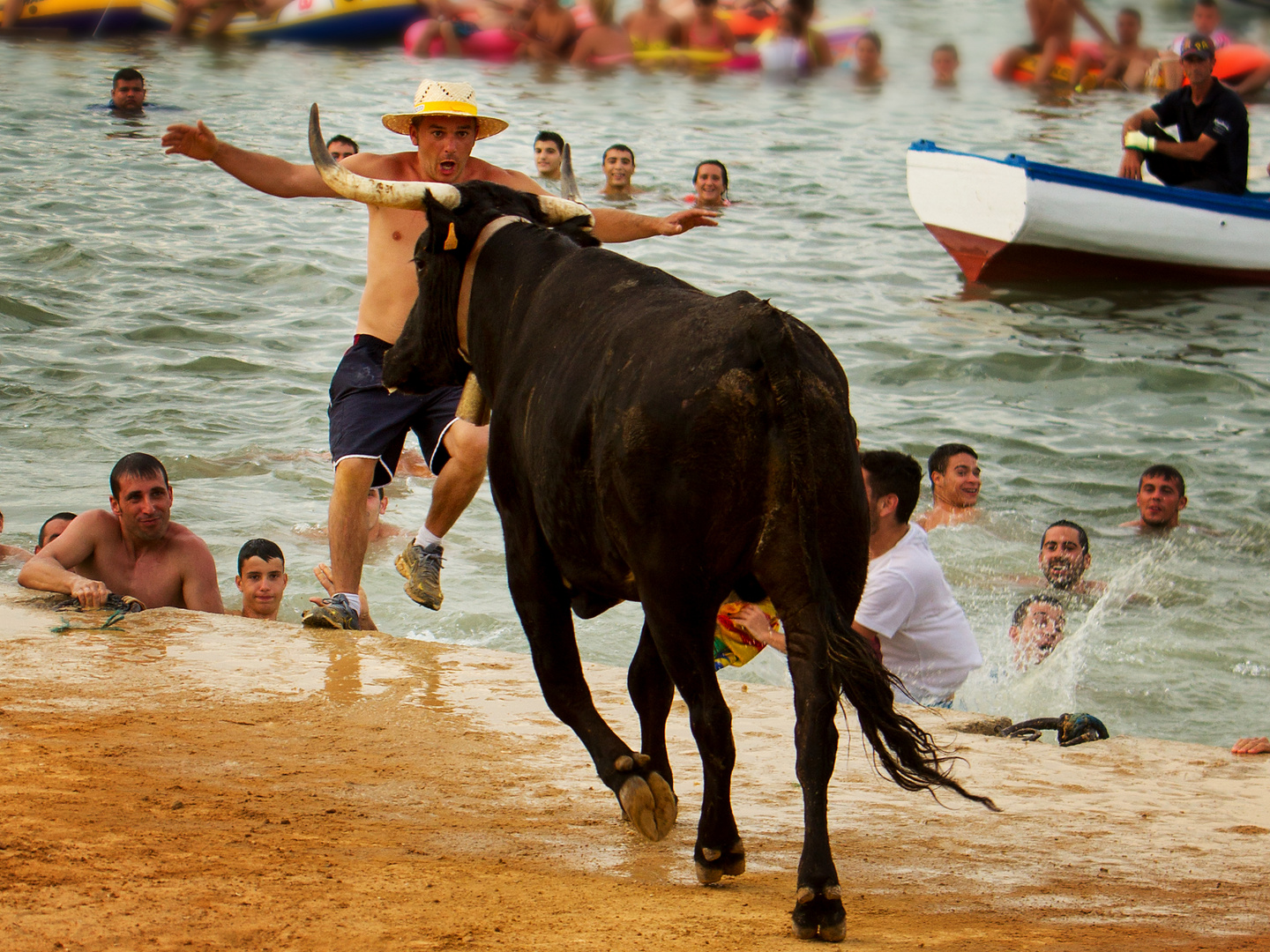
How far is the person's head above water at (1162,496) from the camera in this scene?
10.4 metres

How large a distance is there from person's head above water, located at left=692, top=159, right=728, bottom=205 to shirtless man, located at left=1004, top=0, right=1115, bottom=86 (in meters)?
14.6

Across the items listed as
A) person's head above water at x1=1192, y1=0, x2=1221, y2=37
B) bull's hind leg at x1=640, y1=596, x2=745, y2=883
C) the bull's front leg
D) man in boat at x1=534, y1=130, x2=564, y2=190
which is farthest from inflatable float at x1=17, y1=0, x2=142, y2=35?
the bull's front leg

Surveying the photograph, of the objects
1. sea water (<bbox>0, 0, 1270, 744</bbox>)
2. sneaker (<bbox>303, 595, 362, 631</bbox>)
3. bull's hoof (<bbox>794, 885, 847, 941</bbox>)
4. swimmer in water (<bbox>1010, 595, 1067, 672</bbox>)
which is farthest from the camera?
sea water (<bbox>0, 0, 1270, 744</bbox>)

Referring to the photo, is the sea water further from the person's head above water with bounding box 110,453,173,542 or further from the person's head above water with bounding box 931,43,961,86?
the person's head above water with bounding box 931,43,961,86

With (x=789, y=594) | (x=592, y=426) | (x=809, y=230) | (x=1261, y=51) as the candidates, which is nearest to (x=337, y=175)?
(x=592, y=426)

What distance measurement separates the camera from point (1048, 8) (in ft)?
99.6

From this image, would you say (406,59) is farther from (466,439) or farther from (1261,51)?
(466,439)

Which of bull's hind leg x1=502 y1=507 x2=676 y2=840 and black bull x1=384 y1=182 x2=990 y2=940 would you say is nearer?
black bull x1=384 y1=182 x2=990 y2=940

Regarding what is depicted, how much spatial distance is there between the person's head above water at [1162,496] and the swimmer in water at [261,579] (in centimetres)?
608

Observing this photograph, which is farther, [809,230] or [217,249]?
[809,230]

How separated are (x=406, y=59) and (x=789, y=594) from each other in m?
27.7

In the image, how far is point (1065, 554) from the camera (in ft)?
30.8

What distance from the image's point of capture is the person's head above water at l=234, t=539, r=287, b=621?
7.93 metres

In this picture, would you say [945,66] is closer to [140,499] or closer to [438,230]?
[140,499]
